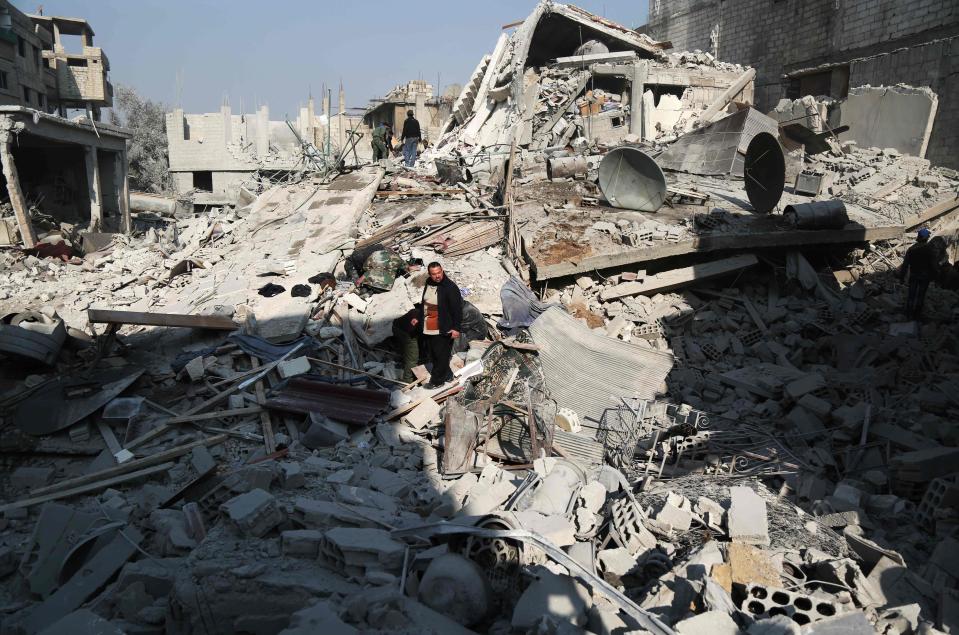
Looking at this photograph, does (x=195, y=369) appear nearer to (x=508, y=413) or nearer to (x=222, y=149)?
(x=508, y=413)

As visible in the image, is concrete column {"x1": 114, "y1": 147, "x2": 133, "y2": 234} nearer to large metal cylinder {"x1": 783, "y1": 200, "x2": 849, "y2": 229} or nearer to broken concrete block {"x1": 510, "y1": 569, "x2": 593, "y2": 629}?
large metal cylinder {"x1": 783, "y1": 200, "x2": 849, "y2": 229}

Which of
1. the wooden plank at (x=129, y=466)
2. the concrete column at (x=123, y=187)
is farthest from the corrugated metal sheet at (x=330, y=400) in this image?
the concrete column at (x=123, y=187)

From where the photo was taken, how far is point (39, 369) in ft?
21.5

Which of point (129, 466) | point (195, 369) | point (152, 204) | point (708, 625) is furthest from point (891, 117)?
point (152, 204)

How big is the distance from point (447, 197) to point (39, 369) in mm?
7077

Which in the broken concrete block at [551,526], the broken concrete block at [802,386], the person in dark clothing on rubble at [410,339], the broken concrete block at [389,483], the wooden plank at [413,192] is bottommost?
the broken concrete block at [389,483]

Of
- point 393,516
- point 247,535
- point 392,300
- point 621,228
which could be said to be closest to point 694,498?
point 393,516

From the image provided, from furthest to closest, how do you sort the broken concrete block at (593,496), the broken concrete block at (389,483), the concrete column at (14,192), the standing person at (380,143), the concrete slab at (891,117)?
the standing person at (380,143), the concrete slab at (891,117), the concrete column at (14,192), the broken concrete block at (389,483), the broken concrete block at (593,496)

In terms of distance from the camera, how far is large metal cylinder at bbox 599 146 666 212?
416 inches

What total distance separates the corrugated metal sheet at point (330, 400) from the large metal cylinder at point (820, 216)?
728 centimetres

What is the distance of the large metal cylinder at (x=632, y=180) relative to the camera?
10.6m

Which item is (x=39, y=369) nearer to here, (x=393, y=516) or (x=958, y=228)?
(x=393, y=516)

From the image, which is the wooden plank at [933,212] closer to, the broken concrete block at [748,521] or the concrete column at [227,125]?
the broken concrete block at [748,521]

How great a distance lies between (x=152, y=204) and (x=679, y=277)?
20.3m
